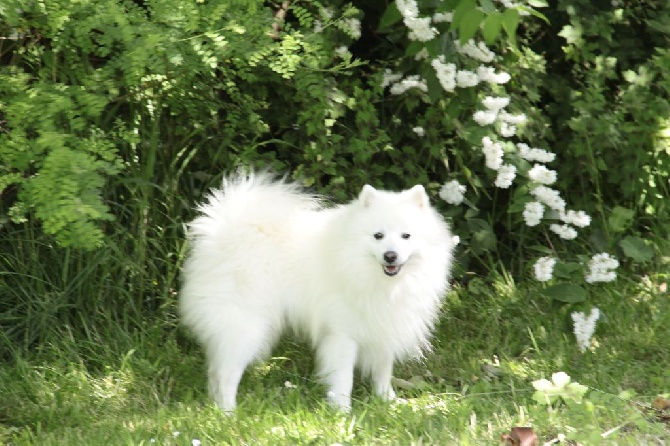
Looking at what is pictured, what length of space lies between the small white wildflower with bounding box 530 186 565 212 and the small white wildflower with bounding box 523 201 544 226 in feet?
0.16

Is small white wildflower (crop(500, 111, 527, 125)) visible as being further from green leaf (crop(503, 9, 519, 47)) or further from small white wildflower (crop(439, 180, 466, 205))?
green leaf (crop(503, 9, 519, 47))

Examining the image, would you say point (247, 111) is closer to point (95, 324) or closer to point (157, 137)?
point (157, 137)

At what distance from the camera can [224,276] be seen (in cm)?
464

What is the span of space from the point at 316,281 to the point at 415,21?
4.79 ft

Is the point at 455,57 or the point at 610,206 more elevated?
the point at 455,57

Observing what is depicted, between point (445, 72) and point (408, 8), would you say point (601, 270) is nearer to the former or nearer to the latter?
point (445, 72)

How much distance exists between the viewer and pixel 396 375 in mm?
5172

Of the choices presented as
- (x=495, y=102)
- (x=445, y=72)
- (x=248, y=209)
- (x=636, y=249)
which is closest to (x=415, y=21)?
(x=445, y=72)

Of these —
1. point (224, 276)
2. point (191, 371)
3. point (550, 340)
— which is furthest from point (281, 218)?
point (550, 340)

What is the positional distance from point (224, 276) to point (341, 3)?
76.5 inches

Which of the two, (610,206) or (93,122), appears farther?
(610,206)

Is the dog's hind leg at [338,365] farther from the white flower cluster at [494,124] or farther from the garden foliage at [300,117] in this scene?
the white flower cluster at [494,124]

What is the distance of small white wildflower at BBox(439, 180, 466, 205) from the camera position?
5.58 metres

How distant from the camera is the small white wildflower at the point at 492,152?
17.6 ft
